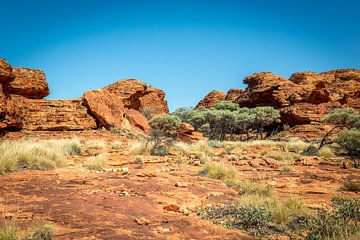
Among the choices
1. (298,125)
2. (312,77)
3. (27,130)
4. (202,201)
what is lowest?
(202,201)

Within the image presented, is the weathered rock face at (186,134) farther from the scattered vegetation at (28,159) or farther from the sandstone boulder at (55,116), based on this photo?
the scattered vegetation at (28,159)

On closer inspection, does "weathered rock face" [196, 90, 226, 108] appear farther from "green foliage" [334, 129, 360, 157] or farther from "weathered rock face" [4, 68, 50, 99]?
"green foliage" [334, 129, 360, 157]

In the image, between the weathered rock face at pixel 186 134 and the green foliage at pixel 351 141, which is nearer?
the green foliage at pixel 351 141

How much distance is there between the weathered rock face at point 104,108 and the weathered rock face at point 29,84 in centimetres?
295

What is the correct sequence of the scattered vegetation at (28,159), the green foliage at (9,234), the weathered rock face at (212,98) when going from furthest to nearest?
the weathered rock face at (212,98)
the scattered vegetation at (28,159)
the green foliage at (9,234)

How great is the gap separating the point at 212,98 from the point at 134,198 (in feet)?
195

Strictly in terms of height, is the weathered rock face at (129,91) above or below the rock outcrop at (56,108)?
above

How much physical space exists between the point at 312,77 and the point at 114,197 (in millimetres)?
48944

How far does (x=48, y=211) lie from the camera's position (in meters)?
3.92

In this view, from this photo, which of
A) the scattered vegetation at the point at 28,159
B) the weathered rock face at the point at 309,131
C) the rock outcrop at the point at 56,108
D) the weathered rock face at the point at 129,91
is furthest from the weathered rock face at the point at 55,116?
the weathered rock face at the point at 309,131

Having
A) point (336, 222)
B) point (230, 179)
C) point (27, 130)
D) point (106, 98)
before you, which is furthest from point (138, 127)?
point (336, 222)

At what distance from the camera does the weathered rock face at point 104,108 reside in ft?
66.9

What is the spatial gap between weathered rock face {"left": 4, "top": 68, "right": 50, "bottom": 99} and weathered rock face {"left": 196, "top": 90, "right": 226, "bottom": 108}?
146 feet

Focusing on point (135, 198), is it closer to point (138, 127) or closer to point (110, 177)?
point (110, 177)
